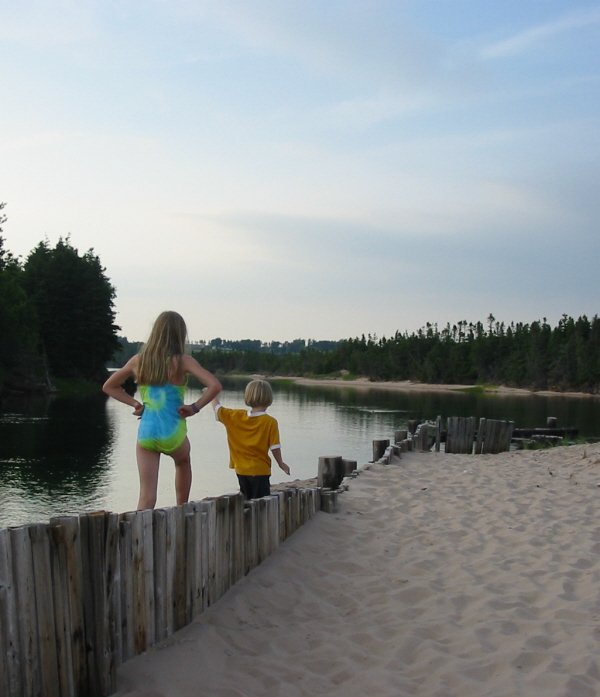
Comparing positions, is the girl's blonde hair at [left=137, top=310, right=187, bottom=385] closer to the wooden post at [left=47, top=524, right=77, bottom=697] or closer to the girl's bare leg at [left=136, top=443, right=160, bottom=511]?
the girl's bare leg at [left=136, top=443, right=160, bottom=511]

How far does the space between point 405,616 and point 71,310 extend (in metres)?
60.9

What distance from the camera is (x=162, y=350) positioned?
5086 mm

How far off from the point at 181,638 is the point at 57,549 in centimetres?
137

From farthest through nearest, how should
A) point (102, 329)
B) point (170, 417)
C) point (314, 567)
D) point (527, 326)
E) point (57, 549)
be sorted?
point (527, 326) < point (102, 329) < point (314, 567) < point (170, 417) < point (57, 549)

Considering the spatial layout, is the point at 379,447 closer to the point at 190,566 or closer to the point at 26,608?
the point at 190,566

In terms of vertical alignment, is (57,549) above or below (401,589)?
above

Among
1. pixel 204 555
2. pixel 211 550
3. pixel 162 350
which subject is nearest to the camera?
pixel 204 555

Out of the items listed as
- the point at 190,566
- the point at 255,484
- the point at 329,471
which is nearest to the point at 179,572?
the point at 190,566

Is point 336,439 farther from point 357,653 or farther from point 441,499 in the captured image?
point 357,653

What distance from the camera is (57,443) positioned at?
23.4 metres

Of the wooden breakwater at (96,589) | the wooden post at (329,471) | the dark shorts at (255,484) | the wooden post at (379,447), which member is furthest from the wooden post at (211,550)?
the wooden post at (379,447)

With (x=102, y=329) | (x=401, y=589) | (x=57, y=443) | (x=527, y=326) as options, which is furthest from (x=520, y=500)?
(x=527, y=326)

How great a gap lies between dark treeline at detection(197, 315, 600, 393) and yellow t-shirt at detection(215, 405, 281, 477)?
7708cm

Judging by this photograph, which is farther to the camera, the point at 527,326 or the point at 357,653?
the point at 527,326
